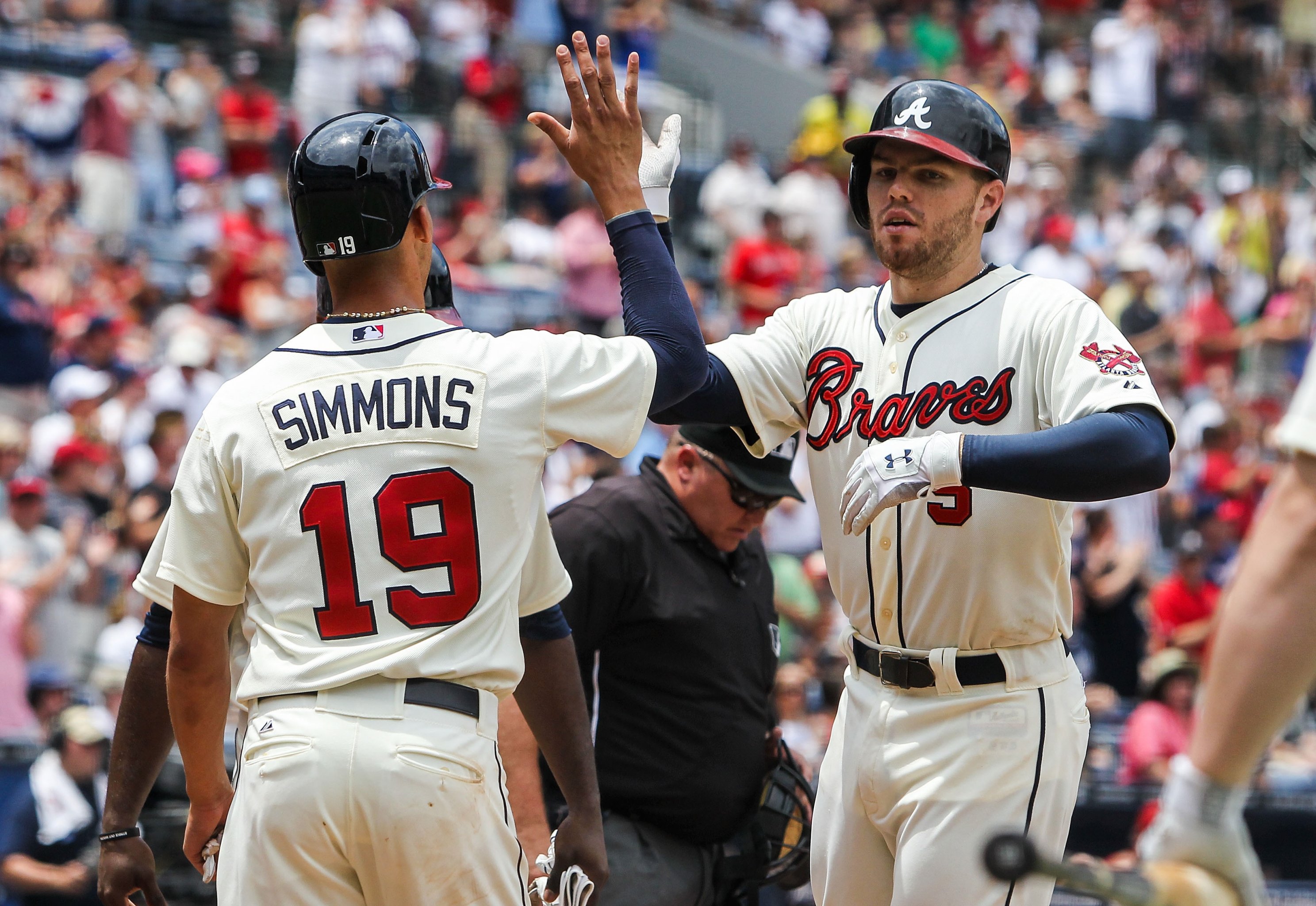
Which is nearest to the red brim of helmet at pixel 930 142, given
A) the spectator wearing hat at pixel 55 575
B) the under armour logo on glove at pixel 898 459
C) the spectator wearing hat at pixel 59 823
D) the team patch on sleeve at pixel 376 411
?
the under armour logo on glove at pixel 898 459

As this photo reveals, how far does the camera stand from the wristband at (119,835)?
3.41 metres

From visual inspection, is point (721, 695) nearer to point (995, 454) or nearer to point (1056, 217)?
point (995, 454)

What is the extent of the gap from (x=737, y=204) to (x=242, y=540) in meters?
12.0

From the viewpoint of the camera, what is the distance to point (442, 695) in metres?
2.96

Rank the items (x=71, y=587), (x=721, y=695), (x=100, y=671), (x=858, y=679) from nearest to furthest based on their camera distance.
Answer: (x=858, y=679) < (x=721, y=695) < (x=100, y=671) < (x=71, y=587)

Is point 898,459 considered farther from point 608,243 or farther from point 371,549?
point 608,243

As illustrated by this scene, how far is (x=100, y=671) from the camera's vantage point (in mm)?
7391

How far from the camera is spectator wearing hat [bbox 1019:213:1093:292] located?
14086mm

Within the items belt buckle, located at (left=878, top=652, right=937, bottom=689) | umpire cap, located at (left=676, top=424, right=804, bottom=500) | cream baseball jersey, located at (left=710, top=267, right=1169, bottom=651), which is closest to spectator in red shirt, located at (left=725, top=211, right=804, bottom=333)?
umpire cap, located at (left=676, top=424, right=804, bottom=500)

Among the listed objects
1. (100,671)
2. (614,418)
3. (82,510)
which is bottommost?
(100,671)

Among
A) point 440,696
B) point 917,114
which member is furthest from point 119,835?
point 917,114

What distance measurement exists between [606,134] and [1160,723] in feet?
19.5

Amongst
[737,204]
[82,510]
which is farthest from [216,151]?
[82,510]

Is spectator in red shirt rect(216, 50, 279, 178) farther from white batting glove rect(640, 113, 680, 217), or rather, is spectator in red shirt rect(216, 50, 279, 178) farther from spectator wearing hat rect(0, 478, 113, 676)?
white batting glove rect(640, 113, 680, 217)
